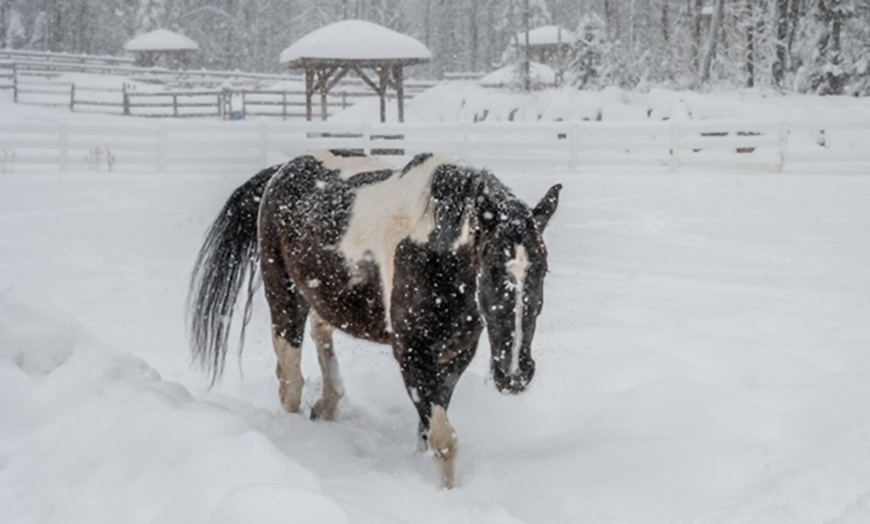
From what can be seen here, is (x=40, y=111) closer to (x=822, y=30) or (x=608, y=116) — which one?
(x=608, y=116)

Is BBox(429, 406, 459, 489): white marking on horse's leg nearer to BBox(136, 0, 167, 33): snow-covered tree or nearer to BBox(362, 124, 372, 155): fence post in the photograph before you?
BBox(362, 124, 372, 155): fence post

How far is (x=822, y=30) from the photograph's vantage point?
24.2 meters

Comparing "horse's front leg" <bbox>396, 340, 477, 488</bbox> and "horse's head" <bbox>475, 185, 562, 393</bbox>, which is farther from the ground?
"horse's head" <bbox>475, 185, 562, 393</bbox>

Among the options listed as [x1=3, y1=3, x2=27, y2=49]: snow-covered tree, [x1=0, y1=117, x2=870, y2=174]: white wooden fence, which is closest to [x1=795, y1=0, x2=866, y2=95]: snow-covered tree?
[x1=0, y1=117, x2=870, y2=174]: white wooden fence

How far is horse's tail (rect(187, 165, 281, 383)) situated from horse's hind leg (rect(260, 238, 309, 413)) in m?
0.29

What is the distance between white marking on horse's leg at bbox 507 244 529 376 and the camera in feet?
10.2

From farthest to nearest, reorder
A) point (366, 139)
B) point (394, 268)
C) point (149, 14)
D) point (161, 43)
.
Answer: point (149, 14) → point (161, 43) → point (366, 139) → point (394, 268)

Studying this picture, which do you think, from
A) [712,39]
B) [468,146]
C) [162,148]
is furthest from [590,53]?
[162,148]

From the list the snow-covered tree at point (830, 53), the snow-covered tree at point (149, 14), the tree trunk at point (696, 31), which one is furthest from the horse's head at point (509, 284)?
the snow-covered tree at point (149, 14)

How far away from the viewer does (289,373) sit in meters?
4.58

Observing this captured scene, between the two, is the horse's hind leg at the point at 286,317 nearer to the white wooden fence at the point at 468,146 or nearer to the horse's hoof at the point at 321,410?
the horse's hoof at the point at 321,410

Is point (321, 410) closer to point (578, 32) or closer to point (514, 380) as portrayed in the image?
point (514, 380)

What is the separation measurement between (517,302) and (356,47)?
19.3 metres

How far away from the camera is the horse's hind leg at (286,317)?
14.9 feet
